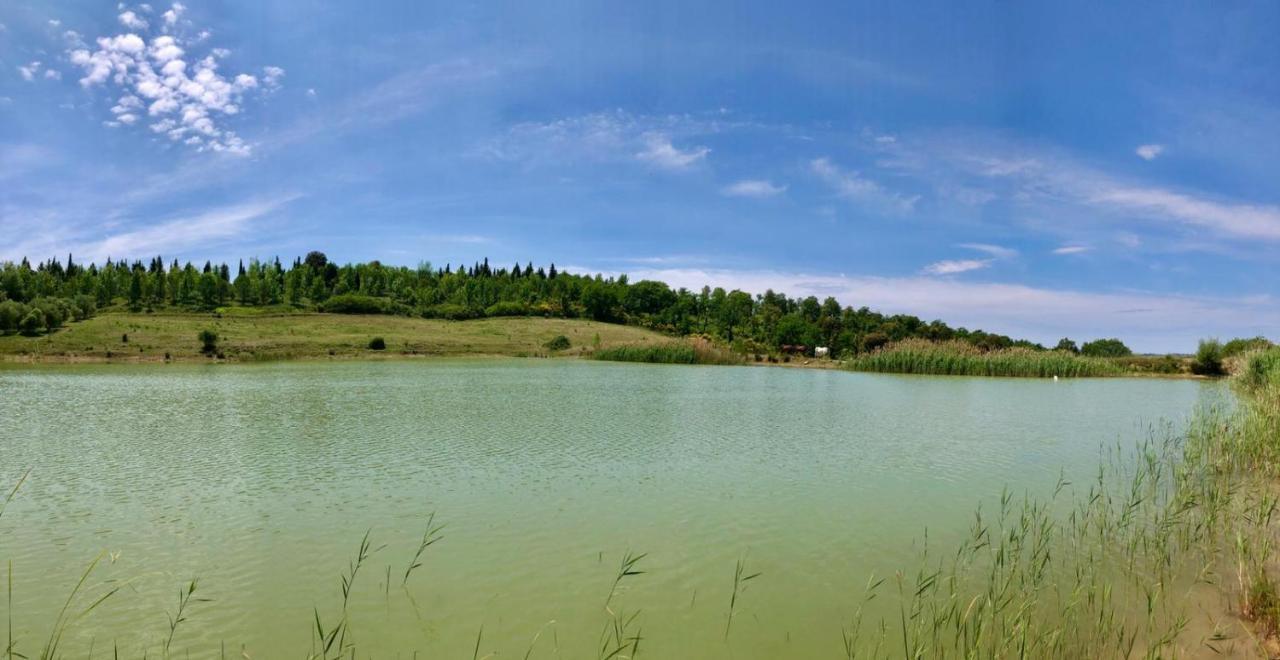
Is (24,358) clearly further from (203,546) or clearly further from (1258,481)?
(1258,481)

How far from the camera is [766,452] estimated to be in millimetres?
14820

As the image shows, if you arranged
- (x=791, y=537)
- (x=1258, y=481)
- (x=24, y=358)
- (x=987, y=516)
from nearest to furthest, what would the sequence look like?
(x=791, y=537) → (x=987, y=516) → (x=1258, y=481) → (x=24, y=358)

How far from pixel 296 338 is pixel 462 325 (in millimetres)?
24936

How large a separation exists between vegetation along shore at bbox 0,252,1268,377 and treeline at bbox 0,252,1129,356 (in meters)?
→ 0.31

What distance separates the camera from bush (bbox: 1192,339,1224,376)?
2012 inches

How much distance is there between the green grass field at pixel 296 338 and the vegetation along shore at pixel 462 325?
0.23 meters

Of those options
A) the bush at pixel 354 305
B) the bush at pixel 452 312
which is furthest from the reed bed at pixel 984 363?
the bush at pixel 354 305

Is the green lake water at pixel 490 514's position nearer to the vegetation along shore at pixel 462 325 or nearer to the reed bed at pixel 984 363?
the reed bed at pixel 984 363

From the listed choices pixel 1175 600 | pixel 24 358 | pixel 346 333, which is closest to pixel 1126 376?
pixel 1175 600

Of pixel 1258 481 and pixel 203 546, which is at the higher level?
pixel 1258 481

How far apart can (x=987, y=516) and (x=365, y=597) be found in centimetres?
858

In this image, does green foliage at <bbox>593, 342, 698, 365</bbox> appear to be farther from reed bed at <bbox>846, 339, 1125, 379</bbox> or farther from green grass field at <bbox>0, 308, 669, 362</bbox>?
reed bed at <bbox>846, 339, 1125, 379</bbox>

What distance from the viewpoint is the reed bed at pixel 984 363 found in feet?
160

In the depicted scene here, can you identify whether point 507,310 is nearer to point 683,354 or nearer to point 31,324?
point 683,354
